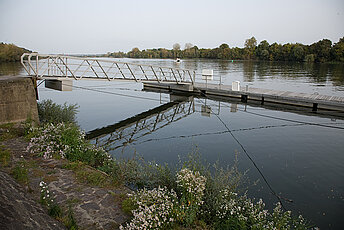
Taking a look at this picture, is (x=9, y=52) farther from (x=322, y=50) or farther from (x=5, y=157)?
(x=322, y=50)

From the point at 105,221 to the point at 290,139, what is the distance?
903 centimetres

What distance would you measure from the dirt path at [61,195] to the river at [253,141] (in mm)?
3015

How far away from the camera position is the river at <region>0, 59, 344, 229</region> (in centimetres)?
652

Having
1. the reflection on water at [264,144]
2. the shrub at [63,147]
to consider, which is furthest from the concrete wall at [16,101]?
the reflection on water at [264,144]

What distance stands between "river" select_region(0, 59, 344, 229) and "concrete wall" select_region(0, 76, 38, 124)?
2.90m

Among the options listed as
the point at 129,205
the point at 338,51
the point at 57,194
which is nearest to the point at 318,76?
the point at 129,205

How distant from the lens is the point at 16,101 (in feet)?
29.0

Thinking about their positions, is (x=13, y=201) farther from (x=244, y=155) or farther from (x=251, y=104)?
(x=251, y=104)

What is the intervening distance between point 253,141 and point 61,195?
26.1 ft

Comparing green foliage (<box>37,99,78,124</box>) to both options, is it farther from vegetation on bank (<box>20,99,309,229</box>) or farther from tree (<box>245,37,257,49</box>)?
tree (<box>245,37,257,49</box>)

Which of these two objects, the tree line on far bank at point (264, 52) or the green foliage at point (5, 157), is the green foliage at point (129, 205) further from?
the tree line on far bank at point (264, 52)

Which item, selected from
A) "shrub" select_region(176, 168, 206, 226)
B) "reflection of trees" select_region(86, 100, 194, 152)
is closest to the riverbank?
"shrub" select_region(176, 168, 206, 226)

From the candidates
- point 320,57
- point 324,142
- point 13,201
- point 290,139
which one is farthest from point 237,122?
point 320,57

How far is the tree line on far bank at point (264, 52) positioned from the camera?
7469cm
